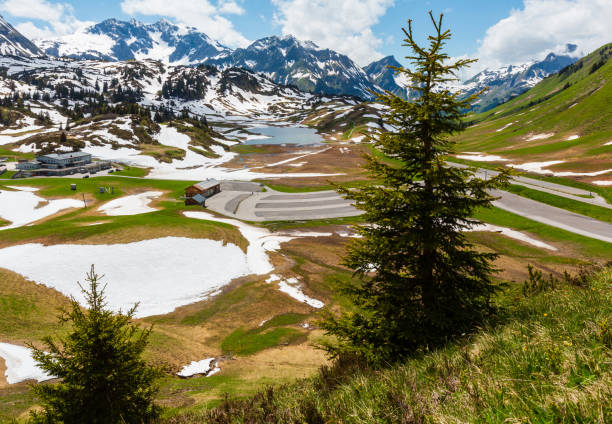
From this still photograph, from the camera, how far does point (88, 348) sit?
923 cm

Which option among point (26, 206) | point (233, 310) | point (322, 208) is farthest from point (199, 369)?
point (26, 206)

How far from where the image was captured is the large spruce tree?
10539mm

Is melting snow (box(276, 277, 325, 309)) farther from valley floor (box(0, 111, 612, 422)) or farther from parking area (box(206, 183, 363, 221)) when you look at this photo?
parking area (box(206, 183, 363, 221))

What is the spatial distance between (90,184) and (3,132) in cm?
13103

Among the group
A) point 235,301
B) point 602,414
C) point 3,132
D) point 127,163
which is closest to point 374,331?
point 602,414

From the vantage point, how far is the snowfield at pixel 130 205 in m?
58.3

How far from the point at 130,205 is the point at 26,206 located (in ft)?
68.5

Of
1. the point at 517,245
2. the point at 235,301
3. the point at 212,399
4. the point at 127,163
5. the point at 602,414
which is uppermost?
the point at 127,163

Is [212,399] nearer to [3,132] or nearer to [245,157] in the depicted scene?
[245,157]

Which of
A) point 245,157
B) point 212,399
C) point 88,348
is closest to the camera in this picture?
point 88,348

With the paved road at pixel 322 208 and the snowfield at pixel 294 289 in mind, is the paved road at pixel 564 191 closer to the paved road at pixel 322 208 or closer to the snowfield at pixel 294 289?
the paved road at pixel 322 208

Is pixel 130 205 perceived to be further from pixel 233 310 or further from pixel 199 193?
pixel 233 310

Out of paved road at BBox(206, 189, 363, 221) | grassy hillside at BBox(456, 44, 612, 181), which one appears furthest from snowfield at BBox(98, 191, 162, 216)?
grassy hillside at BBox(456, 44, 612, 181)

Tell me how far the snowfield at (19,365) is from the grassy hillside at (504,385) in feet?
55.1
